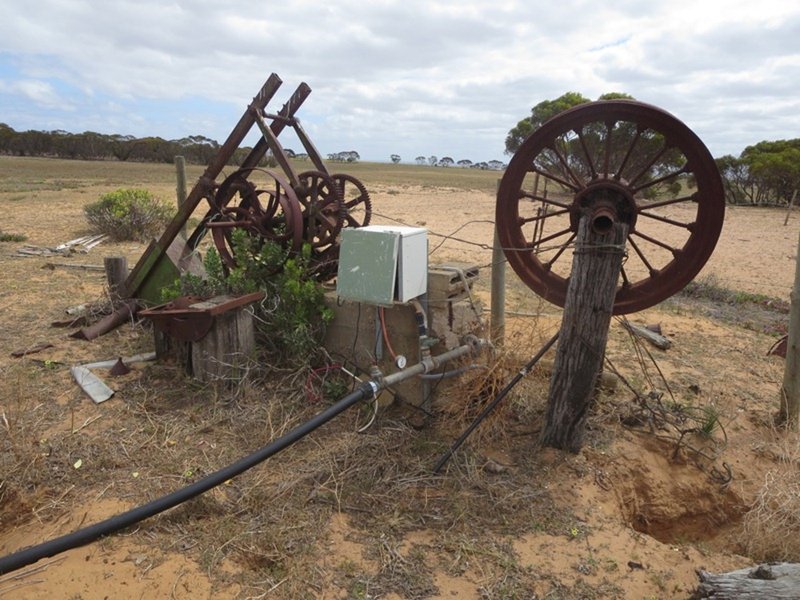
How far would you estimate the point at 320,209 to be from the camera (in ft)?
15.7

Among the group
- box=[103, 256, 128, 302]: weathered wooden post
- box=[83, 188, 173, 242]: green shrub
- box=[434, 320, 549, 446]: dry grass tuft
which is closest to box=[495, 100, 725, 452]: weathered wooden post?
box=[434, 320, 549, 446]: dry grass tuft

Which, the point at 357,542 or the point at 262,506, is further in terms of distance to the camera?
the point at 262,506

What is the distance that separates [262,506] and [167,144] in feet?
203

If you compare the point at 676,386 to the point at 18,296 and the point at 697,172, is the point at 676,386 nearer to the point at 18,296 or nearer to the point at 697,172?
the point at 697,172

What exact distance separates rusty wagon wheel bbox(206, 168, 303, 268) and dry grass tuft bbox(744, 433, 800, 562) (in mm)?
3474

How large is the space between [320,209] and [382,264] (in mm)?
1393

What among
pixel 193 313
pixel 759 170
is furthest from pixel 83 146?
pixel 193 313

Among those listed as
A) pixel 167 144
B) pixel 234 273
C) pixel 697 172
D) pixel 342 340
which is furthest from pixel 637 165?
pixel 167 144

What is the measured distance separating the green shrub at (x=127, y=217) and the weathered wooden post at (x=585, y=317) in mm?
10772

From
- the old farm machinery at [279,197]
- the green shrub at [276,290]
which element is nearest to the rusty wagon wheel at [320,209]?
the old farm machinery at [279,197]

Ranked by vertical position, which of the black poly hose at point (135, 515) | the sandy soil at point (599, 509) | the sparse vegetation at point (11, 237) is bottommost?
the sandy soil at point (599, 509)

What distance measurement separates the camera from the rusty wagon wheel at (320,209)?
188 inches

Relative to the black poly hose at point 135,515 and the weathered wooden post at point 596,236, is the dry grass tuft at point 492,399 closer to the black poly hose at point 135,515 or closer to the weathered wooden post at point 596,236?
the weathered wooden post at point 596,236

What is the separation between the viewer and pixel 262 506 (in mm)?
3088
